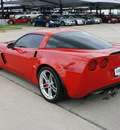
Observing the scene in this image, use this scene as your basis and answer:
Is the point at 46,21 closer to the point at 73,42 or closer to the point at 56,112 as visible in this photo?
the point at 73,42

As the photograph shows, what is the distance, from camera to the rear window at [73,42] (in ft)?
12.2

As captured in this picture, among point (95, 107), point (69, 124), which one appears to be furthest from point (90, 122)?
point (95, 107)

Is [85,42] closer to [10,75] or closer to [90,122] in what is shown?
[90,122]

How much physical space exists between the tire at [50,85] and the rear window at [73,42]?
0.55 metres

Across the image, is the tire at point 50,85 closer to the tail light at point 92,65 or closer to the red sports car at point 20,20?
the tail light at point 92,65

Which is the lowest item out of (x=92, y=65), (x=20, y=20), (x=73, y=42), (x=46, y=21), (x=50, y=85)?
(x=50, y=85)

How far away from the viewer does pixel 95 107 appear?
3.50m

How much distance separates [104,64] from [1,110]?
6.33 ft

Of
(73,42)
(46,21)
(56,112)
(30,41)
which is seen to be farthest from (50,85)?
(46,21)

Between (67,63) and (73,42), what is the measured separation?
66 cm

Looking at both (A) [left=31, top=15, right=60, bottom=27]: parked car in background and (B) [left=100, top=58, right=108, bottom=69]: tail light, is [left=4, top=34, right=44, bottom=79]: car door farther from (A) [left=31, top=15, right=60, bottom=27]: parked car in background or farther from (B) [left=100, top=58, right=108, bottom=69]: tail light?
(A) [left=31, top=15, right=60, bottom=27]: parked car in background

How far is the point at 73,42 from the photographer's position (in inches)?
150

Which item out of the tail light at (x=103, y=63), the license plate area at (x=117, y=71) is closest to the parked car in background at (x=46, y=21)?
the license plate area at (x=117, y=71)

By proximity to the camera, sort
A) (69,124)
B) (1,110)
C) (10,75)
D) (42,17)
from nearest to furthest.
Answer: (69,124)
(1,110)
(10,75)
(42,17)
